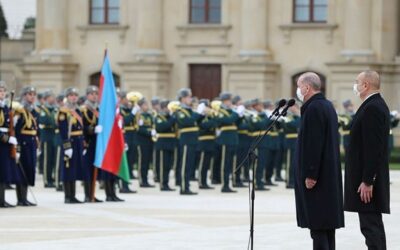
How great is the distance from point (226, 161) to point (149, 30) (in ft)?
54.2

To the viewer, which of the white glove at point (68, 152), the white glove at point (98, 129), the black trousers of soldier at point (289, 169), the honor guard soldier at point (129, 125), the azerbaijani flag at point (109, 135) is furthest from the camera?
the black trousers of soldier at point (289, 169)

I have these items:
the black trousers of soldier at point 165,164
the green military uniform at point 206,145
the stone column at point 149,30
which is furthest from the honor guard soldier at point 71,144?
the stone column at point 149,30

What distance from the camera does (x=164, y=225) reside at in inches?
789

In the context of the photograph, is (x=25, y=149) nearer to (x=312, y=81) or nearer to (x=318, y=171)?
(x=312, y=81)

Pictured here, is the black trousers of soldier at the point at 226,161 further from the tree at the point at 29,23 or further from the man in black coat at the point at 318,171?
the tree at the point at 29,23

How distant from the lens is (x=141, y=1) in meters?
44.6

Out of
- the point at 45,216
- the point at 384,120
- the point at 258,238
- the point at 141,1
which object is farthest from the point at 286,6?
the point at 384,120

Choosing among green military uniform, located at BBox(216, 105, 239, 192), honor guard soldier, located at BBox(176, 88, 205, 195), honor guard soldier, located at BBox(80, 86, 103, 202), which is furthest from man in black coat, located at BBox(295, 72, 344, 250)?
green military uniform, located at BBox(216, 105, 239, 192)

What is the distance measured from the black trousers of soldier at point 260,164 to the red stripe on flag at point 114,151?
14.5 feet

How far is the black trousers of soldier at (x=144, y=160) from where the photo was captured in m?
29.4

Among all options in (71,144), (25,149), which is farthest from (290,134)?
(25,149)

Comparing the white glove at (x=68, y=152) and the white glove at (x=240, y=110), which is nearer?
the white glove at (x=68, y=152)

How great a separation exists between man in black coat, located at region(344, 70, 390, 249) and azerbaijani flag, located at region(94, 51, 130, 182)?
34.0ft

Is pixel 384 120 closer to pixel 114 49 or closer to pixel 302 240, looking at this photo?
pixel 302 240
